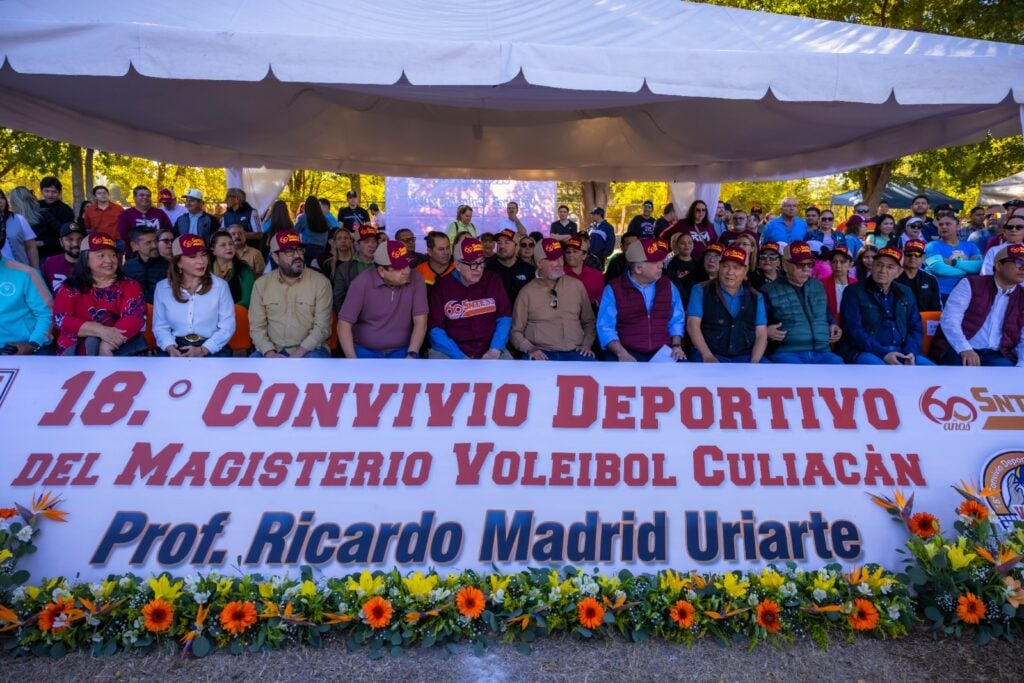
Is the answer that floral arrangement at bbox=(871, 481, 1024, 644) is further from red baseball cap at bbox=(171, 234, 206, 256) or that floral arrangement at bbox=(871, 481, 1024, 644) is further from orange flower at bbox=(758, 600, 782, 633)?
red baseball cap at bbox=(171, 234, 206, 256)

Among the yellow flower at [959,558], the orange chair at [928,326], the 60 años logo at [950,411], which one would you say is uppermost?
→ the orange chair at [928,326]

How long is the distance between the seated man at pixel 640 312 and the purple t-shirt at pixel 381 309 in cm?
134

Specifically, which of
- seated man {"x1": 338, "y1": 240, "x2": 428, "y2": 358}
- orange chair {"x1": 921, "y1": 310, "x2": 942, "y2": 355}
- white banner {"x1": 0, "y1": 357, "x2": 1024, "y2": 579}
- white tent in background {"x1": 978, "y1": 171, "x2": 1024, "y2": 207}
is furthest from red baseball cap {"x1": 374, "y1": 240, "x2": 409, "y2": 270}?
white tent in background {"x1": 978, "y1": 171, "x2": 1024, "y2": 207}

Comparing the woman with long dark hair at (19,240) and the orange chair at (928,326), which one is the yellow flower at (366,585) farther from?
the woman with long dark hair at (19,240)

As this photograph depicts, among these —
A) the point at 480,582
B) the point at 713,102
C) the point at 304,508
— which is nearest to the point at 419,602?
the point at 480,582

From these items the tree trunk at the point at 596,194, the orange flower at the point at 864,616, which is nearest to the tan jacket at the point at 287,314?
the orange flower at the point at 864,616

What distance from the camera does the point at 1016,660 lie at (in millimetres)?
3146

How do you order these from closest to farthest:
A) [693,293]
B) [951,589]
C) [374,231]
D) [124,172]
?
[951,589] → [693,293] → [374,231] → [124,172]

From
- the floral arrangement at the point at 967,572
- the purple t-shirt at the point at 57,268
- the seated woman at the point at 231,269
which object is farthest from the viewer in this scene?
the purple t-shirt at the point at 57,268

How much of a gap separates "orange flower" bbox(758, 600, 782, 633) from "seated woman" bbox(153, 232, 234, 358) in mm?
3629

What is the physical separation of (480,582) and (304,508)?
98 centimetres

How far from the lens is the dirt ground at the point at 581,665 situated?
2977mm

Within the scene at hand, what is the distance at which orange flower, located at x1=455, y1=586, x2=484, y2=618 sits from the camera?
319 cm

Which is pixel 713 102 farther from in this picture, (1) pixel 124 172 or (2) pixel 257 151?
(1) pixel 124 172
